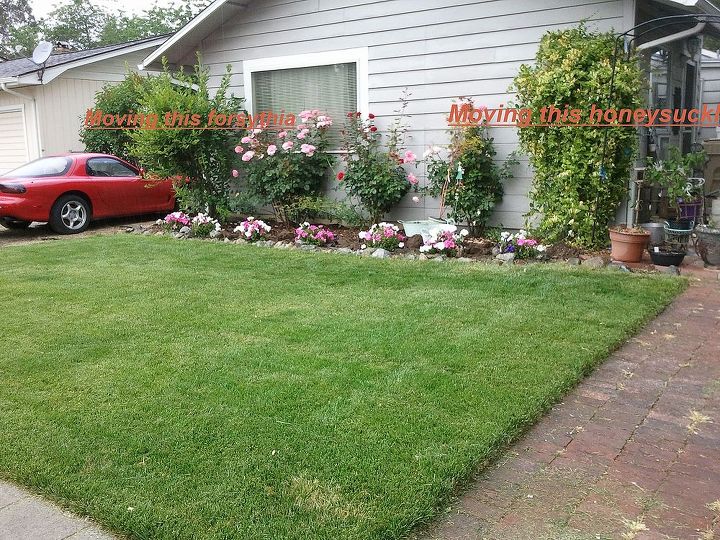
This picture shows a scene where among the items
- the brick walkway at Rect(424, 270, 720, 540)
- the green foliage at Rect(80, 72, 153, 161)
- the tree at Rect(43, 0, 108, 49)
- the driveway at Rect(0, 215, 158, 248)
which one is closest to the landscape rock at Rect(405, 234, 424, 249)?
the brick walkway at Rect(424, 270, 720, 540)

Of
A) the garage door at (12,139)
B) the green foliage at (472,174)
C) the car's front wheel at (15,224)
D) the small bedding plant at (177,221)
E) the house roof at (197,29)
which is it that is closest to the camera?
the green foliage at (472,174)

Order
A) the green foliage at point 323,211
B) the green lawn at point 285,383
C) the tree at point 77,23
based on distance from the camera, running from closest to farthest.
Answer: the green lawn at point 285,383, the green foliage at point 323,211, the tree at point 77,23

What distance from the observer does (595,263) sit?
249 inches

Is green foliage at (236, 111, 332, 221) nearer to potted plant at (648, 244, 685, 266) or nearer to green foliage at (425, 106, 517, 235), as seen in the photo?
green foliage at (425, 106, 517, 235)

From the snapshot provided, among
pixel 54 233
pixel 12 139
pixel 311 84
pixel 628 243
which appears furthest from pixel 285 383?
pixel 12 139

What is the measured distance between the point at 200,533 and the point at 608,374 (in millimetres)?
2543

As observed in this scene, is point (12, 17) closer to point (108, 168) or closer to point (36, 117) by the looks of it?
point (36, 117)

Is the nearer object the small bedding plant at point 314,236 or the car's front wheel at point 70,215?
the small bedding plant at point 314,236

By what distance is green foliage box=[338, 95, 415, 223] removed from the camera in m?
8.33

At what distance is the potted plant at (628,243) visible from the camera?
6359 millimetres

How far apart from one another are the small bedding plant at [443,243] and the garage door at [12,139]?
34.9ft

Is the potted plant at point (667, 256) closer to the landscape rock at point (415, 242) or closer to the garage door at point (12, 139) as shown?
the landscape rock at point (415, 242)

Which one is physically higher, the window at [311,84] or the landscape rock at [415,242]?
the window at [311,84]
